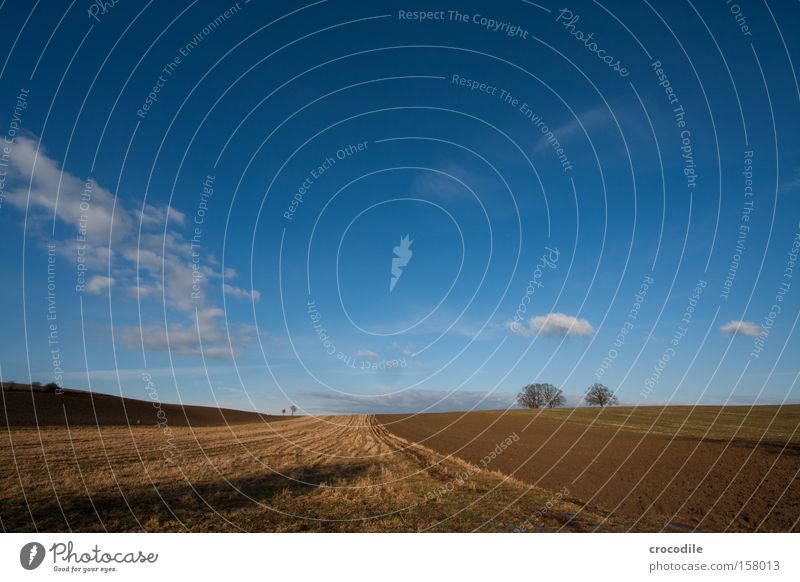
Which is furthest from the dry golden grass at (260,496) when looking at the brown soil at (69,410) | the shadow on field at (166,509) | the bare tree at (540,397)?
the bare tree at (540,397)

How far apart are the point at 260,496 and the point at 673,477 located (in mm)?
28098

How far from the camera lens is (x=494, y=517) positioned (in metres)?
17.0

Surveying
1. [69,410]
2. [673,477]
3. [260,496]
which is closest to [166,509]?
[260,496]

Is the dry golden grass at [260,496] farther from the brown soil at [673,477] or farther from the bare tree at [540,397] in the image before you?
the bare tree at [540,397]

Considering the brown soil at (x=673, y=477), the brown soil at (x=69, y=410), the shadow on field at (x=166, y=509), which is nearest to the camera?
the shadow on field at (x=166, y=509)

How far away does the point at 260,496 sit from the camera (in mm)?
19469

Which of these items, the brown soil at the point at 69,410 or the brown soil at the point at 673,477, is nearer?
the brown soil at the point at 673,477

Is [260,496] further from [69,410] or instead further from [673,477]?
[69,410]

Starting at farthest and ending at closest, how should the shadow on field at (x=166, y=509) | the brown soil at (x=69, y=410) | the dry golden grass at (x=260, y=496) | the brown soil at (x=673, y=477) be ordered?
the brown soil at (x=69, y=410), the brown soil at (x=673, y=477), the dry golden grass at (x=260, y=496), the shadow on field at (x=166, y=509)

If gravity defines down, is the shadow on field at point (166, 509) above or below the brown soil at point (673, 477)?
above

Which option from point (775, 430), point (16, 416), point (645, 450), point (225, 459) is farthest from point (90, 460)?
point (775, 430)

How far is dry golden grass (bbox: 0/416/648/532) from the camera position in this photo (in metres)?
15.5

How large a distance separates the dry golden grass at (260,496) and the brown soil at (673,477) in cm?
375

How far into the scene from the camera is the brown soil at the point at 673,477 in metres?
21.2
